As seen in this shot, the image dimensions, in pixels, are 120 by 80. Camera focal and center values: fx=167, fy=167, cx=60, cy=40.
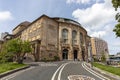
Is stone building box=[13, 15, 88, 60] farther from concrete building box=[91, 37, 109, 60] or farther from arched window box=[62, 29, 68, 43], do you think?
concrete building box=[91, 37, 109, 60]

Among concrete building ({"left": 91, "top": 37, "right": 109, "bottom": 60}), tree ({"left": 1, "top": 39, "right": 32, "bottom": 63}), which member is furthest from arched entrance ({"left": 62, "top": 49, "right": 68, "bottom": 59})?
concrete building ({"left": 91, "top": 37, "right": 109, "bottom": 60})

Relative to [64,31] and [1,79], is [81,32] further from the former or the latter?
[1,79]

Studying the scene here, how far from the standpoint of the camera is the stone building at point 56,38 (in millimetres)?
55844

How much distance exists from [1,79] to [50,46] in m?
44.7

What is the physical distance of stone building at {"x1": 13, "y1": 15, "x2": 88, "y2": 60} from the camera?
55.8 metres

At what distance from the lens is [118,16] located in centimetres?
1368

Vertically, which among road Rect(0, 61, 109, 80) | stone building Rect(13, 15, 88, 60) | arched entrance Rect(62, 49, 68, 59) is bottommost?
road Rect(0, 61, 109, 80)

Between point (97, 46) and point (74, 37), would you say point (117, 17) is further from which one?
point (97, 46)

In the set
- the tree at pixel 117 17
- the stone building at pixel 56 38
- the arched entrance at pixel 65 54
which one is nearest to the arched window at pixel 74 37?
the stone building at pixel 56 38

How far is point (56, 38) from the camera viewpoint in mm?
62719

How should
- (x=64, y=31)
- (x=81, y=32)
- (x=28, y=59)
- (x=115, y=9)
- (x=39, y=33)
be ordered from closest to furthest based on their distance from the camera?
(x=115, y=9), (x=28, y=59), (x=39, y=33), (x=64, y=31), (x=81, y=32)

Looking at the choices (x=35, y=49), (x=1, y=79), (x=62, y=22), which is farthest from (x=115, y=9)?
(x=62, y=22)

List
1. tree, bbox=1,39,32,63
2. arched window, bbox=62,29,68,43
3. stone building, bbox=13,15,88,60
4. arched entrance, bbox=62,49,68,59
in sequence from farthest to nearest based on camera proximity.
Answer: arched window, bbox=62,29,68,43 → arched entrance, bbox=62,49,68,59 → stone building, bbox=13,15,88,60 → tree, bbox=1,39,32,63

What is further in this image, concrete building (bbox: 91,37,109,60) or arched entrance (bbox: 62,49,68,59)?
concrete building (bbox: 91,37,109,60)
